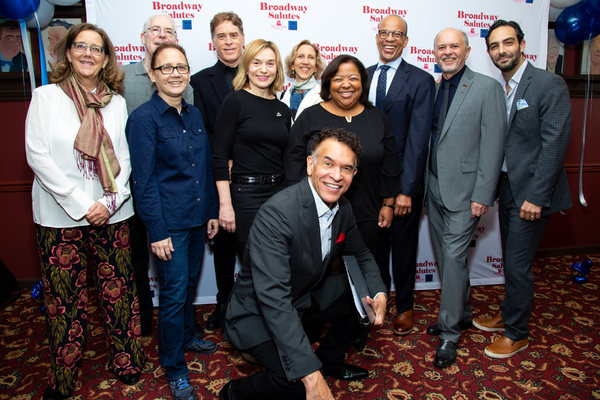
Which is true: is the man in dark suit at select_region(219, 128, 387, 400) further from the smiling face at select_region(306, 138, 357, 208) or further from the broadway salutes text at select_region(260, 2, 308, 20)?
the broadway salutes text at select_region(260, 2, 308, 20)

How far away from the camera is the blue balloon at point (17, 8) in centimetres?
242

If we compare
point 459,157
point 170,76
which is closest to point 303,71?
point 170,76

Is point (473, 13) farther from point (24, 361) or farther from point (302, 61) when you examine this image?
point (24, 361)

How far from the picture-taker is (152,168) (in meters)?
1.82

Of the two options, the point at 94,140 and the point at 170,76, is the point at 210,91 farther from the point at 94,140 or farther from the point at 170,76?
the point at 94,140

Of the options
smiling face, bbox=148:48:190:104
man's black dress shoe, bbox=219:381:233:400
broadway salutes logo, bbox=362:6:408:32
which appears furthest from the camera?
broadway salutes logo, bbox=362:6:408:32

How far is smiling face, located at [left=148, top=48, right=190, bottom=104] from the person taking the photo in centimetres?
186

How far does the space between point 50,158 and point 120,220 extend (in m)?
0.41

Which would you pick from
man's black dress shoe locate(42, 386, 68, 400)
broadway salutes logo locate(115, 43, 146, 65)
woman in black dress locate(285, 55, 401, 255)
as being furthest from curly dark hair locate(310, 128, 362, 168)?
broadway salutes logo locate(115, 43, 146, 65)

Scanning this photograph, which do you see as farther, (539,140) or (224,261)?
(224,261)

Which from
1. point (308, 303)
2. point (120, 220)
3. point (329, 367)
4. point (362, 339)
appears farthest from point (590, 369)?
point (120, 220)

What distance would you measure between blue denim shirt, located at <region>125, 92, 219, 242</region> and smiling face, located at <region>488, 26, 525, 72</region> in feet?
5.62

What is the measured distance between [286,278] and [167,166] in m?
0.84

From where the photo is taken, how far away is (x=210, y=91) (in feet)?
8.38
